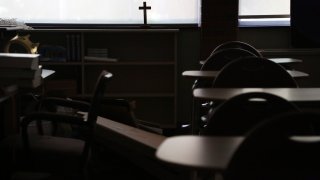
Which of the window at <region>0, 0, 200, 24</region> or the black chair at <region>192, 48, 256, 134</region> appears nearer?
the black chair at <region>192, 48, 256, 134</region>

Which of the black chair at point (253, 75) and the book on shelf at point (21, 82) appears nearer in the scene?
the black chair at point (253, 75)

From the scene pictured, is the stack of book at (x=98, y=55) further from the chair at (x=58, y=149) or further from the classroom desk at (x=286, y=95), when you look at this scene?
the classroom desk at (x=286, y=95)

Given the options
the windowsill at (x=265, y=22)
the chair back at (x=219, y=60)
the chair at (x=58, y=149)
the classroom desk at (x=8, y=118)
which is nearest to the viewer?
the chair at (x=58, y=149)

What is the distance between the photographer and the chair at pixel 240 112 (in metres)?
1.83

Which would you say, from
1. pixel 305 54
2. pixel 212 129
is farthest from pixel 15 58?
pixel 305 54

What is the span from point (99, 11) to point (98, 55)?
0.51 m

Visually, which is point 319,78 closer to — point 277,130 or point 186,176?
point 186,176

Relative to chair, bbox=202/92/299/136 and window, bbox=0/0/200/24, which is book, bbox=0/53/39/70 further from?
window, bbox=0/0/200/24

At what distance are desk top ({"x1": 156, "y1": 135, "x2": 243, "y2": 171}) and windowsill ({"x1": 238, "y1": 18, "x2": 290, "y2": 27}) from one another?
4.27 metres

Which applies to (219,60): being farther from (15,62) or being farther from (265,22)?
(265,22)

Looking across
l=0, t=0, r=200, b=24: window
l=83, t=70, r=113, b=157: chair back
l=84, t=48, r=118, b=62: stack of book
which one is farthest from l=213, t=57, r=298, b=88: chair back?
l=0, t=0, r=200, b=24: window

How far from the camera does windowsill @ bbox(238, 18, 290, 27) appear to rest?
227 inches

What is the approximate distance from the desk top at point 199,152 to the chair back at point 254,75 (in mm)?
1137

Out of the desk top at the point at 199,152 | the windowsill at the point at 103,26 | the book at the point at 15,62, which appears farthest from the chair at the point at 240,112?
the windowsill at the point at 103,26
